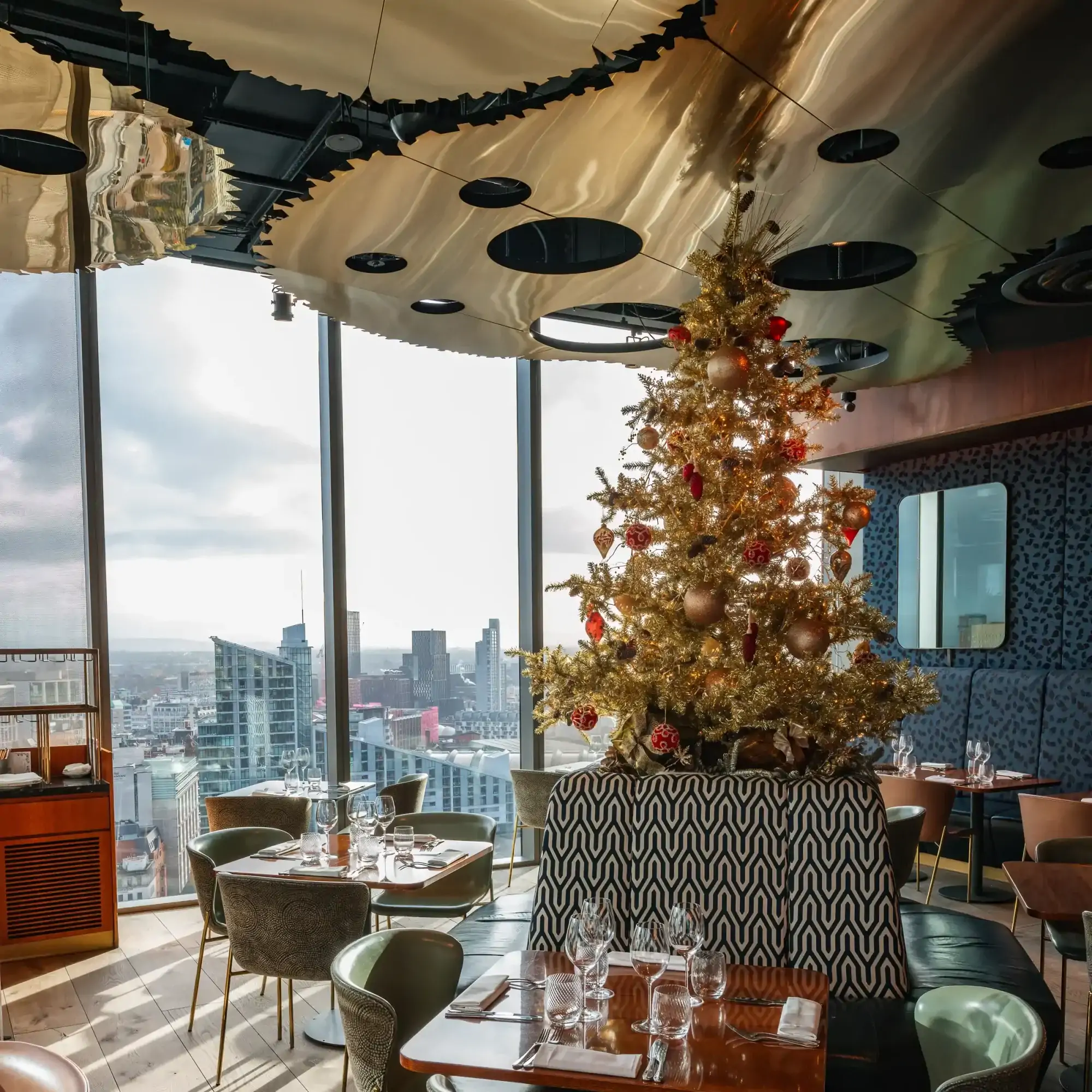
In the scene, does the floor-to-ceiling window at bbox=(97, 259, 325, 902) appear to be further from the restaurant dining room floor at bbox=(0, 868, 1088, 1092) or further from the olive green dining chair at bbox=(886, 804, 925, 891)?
the olive green dining chair at bbox=(886, 804, 925, 891)

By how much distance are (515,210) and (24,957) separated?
4.87 m

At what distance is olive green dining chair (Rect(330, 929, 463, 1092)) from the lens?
104 inches

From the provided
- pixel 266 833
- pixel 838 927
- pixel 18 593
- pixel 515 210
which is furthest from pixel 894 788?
pixel 18 593

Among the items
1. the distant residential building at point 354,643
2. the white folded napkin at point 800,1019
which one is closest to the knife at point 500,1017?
the white folded napkin at point 800,1019

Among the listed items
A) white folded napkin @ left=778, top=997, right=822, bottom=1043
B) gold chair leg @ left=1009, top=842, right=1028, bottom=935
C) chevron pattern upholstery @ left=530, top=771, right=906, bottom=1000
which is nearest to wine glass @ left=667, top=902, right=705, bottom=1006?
white folded napkin @ left=778, top=997, right=822, bottom=1043

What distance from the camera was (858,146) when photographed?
3.61 meters

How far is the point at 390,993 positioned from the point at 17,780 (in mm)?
3799

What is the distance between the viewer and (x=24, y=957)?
225 inches

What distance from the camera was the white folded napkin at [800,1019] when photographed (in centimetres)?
238

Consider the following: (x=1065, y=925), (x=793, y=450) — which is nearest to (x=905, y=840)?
(x=1065, y=925)

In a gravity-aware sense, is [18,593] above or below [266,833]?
above

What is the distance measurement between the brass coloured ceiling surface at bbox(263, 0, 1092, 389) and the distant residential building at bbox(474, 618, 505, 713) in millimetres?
3167

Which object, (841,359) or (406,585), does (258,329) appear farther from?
(841,359)

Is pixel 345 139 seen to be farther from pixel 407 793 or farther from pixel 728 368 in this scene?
pixel 407 793
